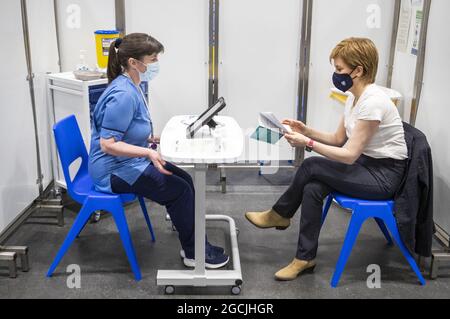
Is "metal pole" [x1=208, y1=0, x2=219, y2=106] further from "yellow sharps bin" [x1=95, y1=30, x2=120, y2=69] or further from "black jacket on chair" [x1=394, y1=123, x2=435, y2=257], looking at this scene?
"black jacket on chair" [x1=394, y1=123, x2=435, y2=257]

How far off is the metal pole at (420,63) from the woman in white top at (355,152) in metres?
0.67

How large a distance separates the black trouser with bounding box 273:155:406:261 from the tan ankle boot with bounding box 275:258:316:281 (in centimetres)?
3

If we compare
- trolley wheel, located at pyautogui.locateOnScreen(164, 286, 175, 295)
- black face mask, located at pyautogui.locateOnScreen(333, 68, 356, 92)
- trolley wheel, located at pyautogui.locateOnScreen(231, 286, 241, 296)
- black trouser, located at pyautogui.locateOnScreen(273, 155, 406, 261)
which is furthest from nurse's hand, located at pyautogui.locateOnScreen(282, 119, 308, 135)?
trolley wheel, located at pyautogui.locateOnScreen(164, 286, 175, 295)

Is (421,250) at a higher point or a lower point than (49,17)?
lower

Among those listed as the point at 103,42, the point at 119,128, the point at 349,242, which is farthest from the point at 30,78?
the point at 349,242

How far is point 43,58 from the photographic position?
123 inches

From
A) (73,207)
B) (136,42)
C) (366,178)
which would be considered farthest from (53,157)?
(366,178)

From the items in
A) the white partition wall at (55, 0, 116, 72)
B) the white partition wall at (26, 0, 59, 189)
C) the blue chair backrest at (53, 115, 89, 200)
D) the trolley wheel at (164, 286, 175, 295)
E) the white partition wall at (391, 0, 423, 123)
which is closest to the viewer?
the trolley wheel at (164, 286, 175, 295)

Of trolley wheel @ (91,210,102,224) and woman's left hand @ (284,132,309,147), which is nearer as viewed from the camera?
woman's left hand @ (284,132,309,147)

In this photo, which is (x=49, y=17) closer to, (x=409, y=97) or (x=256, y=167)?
(x=256, y=167)

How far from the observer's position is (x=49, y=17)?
325 cm

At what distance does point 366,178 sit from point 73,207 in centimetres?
182

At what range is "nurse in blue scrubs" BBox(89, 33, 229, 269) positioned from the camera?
7.17ft

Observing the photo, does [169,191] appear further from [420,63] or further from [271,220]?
[420,63]
